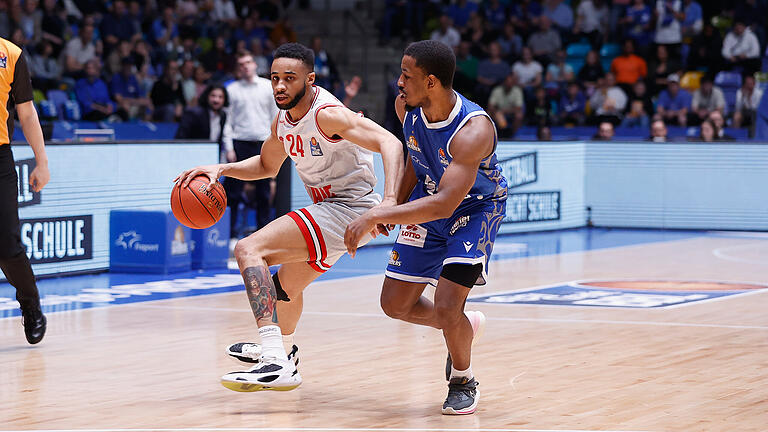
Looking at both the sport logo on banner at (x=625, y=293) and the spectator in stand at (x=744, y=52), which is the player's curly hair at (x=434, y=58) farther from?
the spectator in stand at (x=744, y=52)

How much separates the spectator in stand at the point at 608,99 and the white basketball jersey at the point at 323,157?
43.9 feet

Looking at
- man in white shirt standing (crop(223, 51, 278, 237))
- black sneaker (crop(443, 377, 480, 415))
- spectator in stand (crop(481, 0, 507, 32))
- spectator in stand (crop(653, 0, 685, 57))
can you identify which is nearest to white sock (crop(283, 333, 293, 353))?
black sneaker (crop(443, 377, 480, 415))

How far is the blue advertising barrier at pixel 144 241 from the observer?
11430 millimetres

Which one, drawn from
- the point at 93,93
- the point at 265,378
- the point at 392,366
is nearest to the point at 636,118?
the point at 93,93

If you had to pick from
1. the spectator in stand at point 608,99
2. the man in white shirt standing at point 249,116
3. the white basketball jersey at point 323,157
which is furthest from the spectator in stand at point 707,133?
the white basketball jersey at point 323,157

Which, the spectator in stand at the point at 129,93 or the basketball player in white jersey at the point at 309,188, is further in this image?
the spectator in stand at the point at 129,93

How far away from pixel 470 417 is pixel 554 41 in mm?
16586

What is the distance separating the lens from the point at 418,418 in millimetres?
5570

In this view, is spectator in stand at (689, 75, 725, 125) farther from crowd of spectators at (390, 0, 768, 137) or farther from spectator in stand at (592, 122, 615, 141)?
spectator in stand at (592, 122, 615, 141)

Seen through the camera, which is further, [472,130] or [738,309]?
[738,309]

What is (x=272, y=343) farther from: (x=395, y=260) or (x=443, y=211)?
(x=443, y=211)

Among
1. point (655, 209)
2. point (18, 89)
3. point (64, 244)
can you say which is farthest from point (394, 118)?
point (18, 89)

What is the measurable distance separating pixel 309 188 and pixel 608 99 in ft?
44.7

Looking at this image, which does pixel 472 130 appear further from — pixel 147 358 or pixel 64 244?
pixel 64 244
